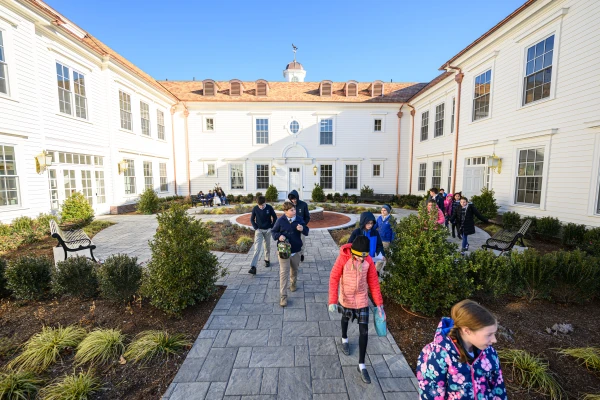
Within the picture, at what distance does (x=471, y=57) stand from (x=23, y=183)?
1921 centimetres

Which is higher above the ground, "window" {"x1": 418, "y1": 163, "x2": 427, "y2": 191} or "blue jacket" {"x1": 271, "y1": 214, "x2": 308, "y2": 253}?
"window" {"x1": 418, "y1": 163, "x2": 427, "y2": 191}

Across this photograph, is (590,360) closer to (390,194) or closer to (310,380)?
(310,380)

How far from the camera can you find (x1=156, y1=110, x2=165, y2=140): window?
721 inches

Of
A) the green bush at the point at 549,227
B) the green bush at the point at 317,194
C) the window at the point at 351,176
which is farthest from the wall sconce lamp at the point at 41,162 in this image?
the green bush at the point at 549,227

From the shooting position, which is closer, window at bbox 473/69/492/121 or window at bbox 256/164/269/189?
window at bbox 473/69/492/121

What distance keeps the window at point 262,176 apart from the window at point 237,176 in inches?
48.3

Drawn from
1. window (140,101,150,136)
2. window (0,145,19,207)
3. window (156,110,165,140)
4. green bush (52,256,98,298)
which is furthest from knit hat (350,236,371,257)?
window (156,110,165,140)

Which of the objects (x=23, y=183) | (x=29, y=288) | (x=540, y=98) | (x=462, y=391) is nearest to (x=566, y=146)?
(x=540, y=98)

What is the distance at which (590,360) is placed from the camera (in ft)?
10.3

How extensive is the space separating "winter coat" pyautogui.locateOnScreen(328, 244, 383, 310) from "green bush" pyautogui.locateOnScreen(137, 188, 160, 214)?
1351 centimetres

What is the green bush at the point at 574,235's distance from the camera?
7.90 metres

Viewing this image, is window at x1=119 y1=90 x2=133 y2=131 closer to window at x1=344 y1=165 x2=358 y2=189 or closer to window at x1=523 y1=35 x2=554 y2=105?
window at x1=344 y1=165 x2=358 y2=189

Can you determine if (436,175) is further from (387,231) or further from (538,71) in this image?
(387,231)

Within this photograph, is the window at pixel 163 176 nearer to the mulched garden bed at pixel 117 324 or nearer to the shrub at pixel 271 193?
the shrub at pixel 271 193
